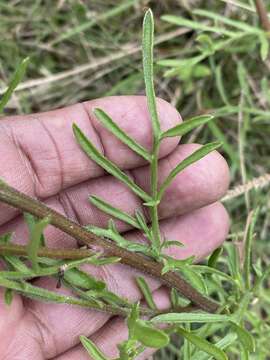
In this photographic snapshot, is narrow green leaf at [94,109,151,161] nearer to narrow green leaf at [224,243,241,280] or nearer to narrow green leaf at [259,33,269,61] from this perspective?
narrow green leaf at [224,243,241,280]

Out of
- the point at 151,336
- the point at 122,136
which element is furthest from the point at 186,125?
the point at 151,336

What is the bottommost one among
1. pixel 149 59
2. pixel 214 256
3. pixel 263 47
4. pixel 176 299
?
pixel 176 299

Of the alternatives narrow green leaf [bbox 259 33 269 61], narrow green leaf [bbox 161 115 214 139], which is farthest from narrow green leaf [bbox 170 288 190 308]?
narrow green leaf [bbox 259 33 269 61]

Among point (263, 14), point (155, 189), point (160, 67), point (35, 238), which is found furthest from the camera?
point (160, 67)

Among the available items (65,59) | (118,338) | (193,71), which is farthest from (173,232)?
(65,59)

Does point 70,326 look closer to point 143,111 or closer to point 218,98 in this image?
point 143,111

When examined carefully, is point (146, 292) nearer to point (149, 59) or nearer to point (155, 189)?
point (155, 189)
